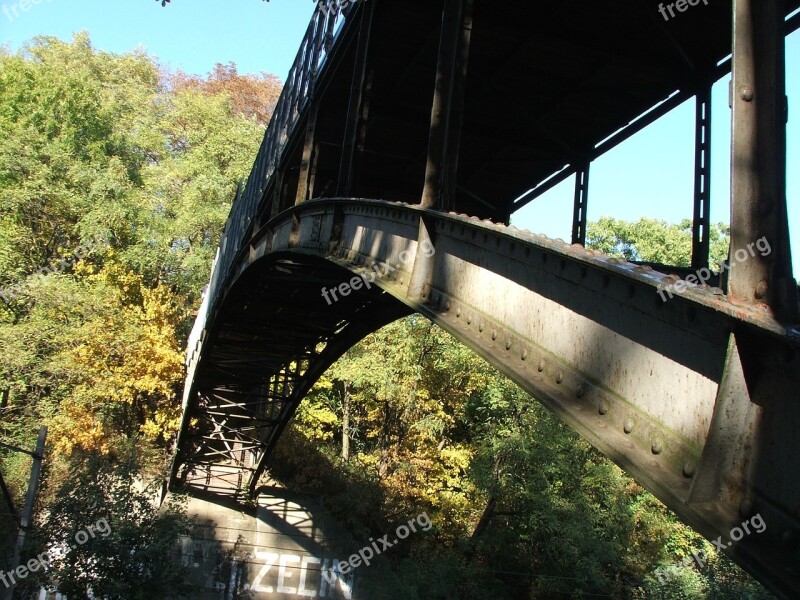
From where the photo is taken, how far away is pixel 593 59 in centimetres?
716

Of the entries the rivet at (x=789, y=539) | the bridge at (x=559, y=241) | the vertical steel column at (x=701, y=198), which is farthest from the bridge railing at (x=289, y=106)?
the rivet at (x=789, y=539)

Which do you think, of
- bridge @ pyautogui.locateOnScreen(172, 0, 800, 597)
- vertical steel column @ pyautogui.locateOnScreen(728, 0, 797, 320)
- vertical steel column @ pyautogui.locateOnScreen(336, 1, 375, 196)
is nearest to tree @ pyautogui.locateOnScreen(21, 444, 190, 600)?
bridge @ pyautogui.locateOnScreen(172, 0, 800, 597)

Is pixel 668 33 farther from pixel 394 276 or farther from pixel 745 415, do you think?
pixel 745 415

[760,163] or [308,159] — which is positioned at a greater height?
[308,159]

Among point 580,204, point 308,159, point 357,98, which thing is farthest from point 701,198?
point 308,159

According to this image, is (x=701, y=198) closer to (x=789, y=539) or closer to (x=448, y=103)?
(x=448, y=103)

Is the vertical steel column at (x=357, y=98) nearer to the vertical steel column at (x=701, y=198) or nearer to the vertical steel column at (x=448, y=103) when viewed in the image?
the vertical steel column at (x=448, y=103)

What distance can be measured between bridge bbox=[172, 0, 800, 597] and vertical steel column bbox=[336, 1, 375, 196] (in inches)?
1.3

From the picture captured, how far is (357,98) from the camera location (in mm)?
6484

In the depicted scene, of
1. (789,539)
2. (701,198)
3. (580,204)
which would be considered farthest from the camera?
(580,204)

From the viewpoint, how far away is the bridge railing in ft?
27.7

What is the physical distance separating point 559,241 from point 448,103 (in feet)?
6.64

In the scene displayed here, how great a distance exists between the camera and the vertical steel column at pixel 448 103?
14.7 ft

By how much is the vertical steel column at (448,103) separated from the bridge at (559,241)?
15mm
